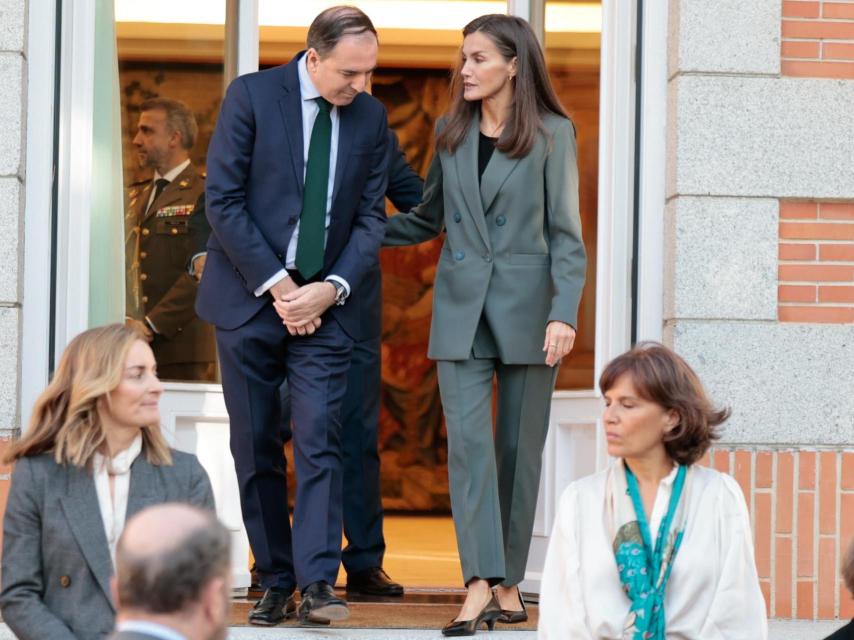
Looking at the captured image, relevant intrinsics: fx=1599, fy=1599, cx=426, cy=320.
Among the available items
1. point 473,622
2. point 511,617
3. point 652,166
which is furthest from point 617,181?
point 473,622

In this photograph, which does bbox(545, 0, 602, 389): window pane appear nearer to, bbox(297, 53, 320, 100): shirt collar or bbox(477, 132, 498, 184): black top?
bbox(477, 132, 498, 184): black top

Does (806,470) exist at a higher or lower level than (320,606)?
higher

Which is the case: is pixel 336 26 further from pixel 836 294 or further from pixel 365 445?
pixel 836 294

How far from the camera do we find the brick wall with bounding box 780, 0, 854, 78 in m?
5.45

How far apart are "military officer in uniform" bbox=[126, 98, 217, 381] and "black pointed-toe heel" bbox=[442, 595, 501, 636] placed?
63.9 inches

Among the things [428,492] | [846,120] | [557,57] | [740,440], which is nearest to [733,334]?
[740,440]

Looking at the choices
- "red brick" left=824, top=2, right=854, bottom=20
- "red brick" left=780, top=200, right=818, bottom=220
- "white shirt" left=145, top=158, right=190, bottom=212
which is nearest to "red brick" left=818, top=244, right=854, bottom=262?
"red brick" left=780, top=200, right=818, bottom=220

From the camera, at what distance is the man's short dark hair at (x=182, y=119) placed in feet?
19.8

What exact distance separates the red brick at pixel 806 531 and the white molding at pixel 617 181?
82cm

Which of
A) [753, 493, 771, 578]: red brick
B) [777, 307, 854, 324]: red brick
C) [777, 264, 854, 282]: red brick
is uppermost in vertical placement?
[777, 264, 854, 282]: red brick

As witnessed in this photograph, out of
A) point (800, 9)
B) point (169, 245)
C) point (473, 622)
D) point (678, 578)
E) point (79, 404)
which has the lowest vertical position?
point (473, 622)

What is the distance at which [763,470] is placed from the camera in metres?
5.31

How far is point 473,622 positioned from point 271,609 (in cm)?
63

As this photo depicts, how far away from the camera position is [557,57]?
600 cm
